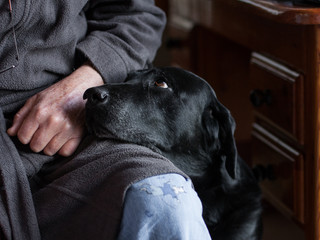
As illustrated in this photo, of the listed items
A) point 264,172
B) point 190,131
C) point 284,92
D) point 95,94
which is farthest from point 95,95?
point 264,172

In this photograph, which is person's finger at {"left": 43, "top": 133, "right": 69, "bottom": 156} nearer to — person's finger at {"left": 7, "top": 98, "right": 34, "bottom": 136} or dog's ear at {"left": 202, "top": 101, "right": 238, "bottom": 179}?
person's finger at {"left": 7, "top": 98, "right": 34, "bottom": 136}

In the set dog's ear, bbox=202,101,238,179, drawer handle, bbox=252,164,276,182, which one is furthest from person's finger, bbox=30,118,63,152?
drawer handle, bbox=252,164,276,182

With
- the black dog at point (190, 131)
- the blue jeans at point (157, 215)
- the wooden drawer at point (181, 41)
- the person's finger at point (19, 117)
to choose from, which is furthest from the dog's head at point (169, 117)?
the wooden drawer at point (181, 41)

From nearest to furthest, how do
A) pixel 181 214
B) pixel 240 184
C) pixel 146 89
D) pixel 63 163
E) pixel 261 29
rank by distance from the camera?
pixel 181 214 → pixel 63 163 → pixel 146 89 → pixel 240 184 → pixel 261 29

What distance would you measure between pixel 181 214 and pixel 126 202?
9 cm

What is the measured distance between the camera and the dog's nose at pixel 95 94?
1062 mm

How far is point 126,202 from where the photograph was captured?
86 cm

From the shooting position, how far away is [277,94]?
1.39 m

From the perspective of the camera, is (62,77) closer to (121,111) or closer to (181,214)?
(121,111)

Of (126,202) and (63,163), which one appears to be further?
(63,163)

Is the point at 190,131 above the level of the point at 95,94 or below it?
below

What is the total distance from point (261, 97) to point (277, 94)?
0.08m

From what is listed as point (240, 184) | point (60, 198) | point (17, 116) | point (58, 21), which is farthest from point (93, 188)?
point (240, 184)

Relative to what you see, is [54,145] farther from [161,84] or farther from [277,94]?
[277,94]
